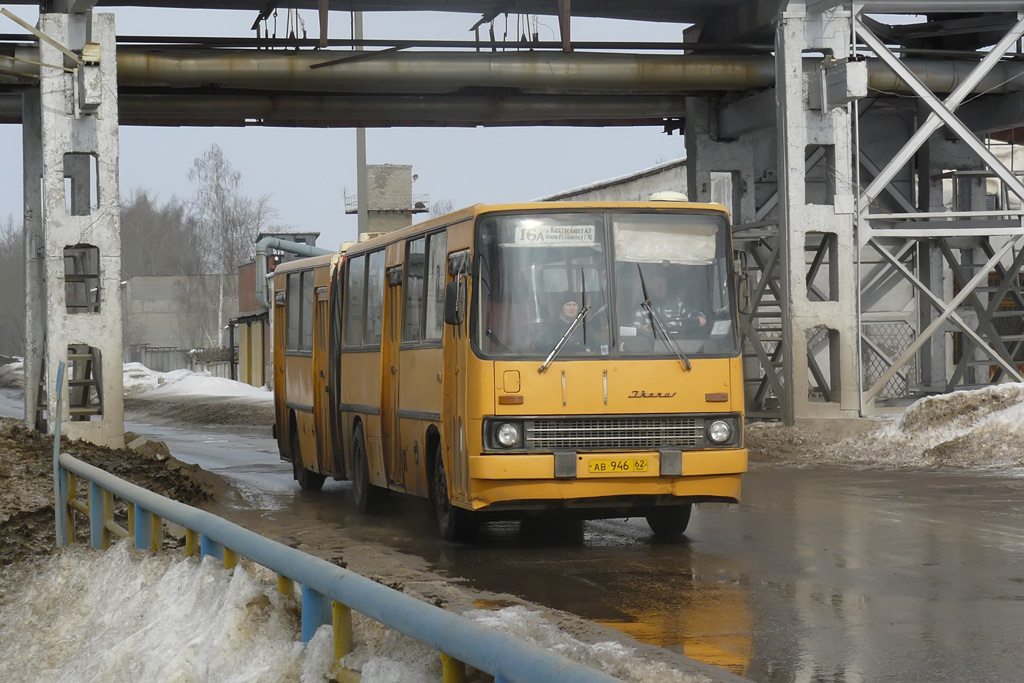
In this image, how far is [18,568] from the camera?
1104 cm

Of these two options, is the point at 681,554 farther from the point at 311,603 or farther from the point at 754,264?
the point at 754,264

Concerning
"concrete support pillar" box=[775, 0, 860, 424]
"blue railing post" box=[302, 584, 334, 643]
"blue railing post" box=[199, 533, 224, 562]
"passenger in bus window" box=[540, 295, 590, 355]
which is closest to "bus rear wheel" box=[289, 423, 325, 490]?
"passenger in bus window" box=[540, 295, 590, 355]

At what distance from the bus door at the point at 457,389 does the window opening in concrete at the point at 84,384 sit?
335 inches

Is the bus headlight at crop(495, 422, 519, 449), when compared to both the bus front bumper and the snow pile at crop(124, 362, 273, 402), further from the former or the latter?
the snow pile at crop(124, 362, 273, 402)

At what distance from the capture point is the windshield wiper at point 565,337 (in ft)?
37.9

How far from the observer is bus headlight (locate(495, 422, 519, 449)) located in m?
11.5

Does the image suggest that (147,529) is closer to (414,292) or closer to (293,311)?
(414,292)

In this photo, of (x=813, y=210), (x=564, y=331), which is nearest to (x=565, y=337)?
(x=564, y=331)

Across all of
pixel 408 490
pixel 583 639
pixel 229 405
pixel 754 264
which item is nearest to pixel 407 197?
pixel 229 405

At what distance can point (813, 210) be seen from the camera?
2291 cm

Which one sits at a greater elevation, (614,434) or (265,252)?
(265,252)

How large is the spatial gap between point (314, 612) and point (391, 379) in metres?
8.52

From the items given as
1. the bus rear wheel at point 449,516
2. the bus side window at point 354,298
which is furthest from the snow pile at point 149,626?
the bus side window at point 354,298

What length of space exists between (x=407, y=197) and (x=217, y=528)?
69873 mm
